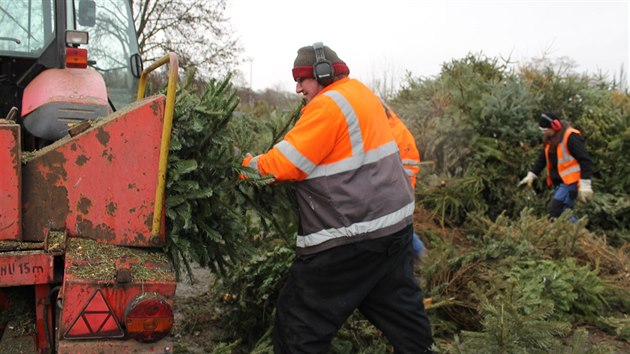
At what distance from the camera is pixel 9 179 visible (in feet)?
7.75

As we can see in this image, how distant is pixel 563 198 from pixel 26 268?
643 centimetres

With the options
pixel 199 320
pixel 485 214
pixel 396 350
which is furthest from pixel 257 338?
pixel 485 214

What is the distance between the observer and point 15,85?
12.3 feet

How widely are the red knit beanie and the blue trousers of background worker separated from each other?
16.1ft

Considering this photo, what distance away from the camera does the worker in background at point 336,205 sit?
10.0 ft

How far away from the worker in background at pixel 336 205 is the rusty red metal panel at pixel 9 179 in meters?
1.14

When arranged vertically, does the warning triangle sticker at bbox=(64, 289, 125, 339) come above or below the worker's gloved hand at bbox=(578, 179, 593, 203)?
below

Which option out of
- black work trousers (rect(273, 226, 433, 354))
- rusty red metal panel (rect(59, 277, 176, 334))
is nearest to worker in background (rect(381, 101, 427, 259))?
black work trousers (rect(273, 226, 433, 354))

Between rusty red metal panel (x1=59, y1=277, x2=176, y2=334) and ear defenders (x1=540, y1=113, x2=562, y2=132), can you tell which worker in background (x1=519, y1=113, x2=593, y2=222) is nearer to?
ear defenders (x1=540, y1=113, x2=562, y2=132)

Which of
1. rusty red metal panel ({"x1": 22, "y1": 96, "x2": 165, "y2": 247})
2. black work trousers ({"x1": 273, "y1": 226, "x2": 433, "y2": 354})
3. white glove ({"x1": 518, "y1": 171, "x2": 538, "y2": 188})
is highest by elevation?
rusty red metal panel ({"x1": 22, "y1": 96, "x2": 165, "y2": 247})

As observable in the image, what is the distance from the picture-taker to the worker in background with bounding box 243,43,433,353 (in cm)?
306

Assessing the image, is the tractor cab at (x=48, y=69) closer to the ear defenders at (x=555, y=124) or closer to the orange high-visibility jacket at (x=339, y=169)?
the orange high-visibility jacket at (x=339, y=169)

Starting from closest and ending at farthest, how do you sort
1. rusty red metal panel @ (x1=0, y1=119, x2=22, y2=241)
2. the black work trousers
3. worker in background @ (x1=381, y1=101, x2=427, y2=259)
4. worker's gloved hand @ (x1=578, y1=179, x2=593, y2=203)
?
rusty red metal panel @ (x1=0, y1=119, x2=22, y2=241) < the black work trousers < worker in background @ (x1=381, y1=101, x2=427, y2=259) < worker's gloved hand @ (x1=578, y1=179, x2=593, y2=203)

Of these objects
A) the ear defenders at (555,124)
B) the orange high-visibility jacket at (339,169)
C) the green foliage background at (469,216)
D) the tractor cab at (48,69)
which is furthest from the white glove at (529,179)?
the tractor cab at (48,69)
